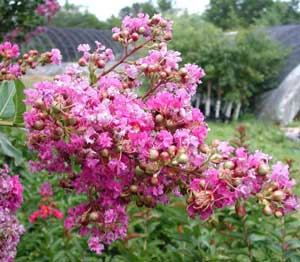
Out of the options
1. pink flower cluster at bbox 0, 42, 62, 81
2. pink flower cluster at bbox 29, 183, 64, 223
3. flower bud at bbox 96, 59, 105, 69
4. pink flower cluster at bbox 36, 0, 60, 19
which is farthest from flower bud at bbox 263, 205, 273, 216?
pink flower cluster at bbox 36, 0, 60, 19

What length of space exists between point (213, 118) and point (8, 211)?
8464 mm

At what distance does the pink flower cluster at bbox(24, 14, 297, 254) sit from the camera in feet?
2.49

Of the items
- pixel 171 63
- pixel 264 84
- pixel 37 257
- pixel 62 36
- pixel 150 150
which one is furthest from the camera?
pixel 62 36

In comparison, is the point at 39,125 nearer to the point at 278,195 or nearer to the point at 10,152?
the point at 10,152

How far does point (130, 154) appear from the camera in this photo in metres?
0.79

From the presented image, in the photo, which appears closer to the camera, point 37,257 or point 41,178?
point 37,257

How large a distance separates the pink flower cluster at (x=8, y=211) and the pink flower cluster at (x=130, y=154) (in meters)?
0.27

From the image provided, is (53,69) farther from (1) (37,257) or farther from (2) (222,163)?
(2) (222,163)

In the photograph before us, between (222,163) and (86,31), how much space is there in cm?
1301

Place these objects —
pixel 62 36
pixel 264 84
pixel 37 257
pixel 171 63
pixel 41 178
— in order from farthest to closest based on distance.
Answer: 1. pixel 62 36
2. pixel 264 84
3. pixel 41 178
4. pixel 37 257
5. pixel 171 63

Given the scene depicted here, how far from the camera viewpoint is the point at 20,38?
13.1ft

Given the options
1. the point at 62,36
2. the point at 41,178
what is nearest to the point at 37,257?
the point at 41,178

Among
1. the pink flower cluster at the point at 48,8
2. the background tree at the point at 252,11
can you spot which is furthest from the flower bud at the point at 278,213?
the background tree at the point at 252,11

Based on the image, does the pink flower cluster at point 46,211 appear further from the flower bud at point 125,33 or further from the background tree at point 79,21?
the background tree at point 79,21
